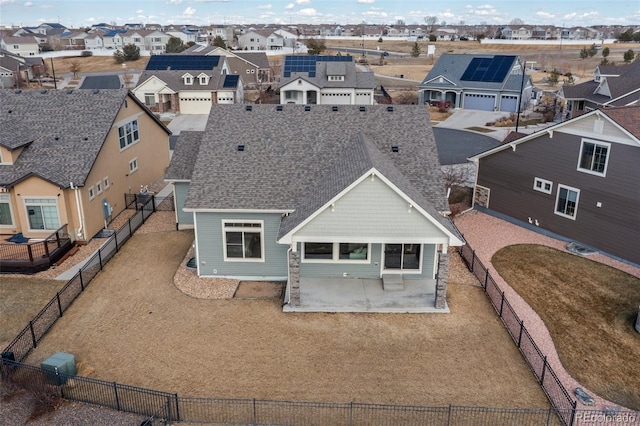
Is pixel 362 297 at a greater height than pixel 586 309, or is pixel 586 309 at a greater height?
pixel 362 297

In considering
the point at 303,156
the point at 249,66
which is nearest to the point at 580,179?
the point at 303,156

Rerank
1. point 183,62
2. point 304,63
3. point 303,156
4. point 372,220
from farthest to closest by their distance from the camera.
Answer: point 183,62, point 304,63, point 303,156, point 372,220

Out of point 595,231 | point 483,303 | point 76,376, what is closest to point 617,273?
point 595,231

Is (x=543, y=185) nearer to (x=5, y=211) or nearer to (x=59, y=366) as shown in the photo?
(x=59, y=366)

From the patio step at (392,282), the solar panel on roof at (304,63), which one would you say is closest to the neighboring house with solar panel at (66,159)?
the patio step at (392,282)

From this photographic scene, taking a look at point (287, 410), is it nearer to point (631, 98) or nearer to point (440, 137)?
point (440, 137)

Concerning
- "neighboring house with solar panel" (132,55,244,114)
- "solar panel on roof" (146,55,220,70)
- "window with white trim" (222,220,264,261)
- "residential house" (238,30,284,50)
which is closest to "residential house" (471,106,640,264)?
"window with white trim" (222,220,264,261)
